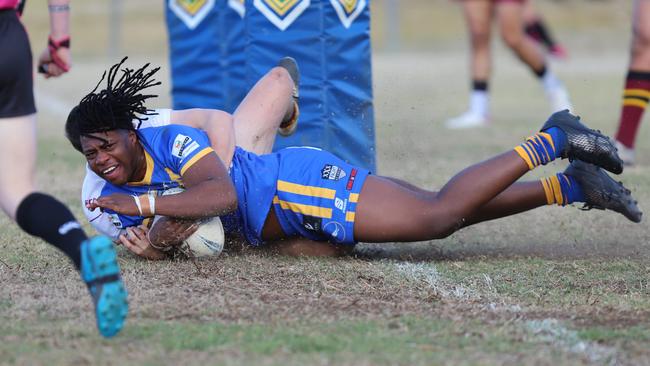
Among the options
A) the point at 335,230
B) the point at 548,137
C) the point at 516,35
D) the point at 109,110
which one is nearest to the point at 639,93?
the point at 516,35

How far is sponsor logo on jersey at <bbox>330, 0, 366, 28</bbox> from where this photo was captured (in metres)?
6.99

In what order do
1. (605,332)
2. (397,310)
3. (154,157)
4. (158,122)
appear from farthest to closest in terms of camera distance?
(158,122)
(154,157)
(397,310)
(605,332)

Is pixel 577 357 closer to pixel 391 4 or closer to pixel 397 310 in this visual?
pixel 397 310

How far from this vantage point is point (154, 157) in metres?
4.88

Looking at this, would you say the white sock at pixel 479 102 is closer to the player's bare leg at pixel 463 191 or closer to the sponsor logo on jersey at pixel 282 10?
the sponsor logo on jersey at pixel 282 10

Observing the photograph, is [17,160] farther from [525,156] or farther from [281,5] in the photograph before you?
[281,5]

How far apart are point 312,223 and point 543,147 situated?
3.71ft

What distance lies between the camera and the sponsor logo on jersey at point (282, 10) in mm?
6945

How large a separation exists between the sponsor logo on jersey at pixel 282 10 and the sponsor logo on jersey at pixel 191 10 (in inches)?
55.0

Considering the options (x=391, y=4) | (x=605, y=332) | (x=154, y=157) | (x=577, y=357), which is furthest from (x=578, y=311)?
(x=391, y=4)

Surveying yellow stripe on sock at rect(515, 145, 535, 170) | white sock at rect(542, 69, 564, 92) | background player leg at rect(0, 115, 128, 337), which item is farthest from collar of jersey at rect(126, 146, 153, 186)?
white sock at rect(542, 69, 564, 92)

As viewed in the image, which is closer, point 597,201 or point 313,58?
point 597,201

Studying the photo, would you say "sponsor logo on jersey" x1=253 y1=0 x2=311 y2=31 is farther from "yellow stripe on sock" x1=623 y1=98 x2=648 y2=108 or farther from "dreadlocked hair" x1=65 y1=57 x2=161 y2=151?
"yellow stripe on sock" x1=623 y1=98 x2=648 y2=108

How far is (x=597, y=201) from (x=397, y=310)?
1555 mm
